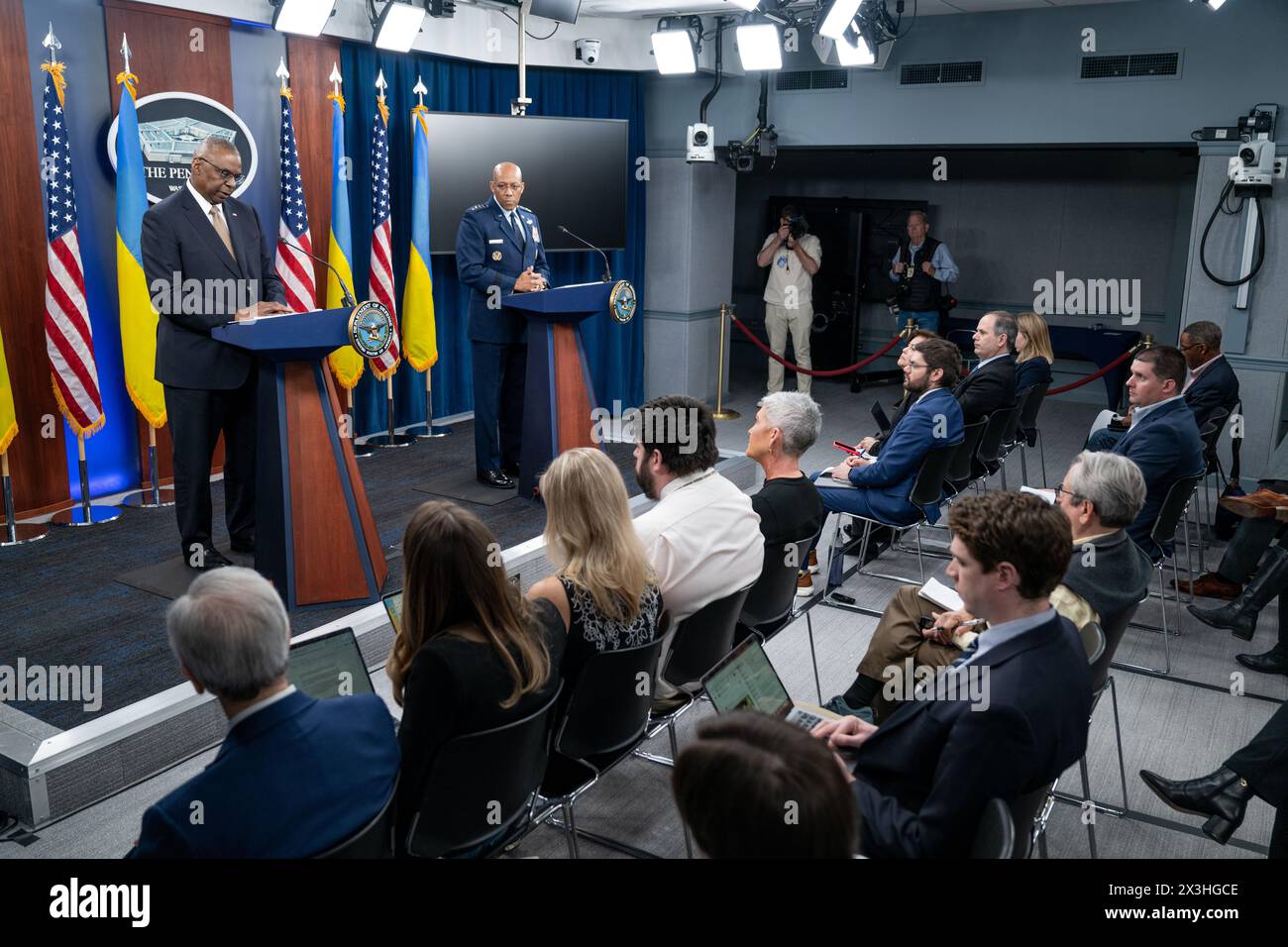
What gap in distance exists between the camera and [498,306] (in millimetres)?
5727

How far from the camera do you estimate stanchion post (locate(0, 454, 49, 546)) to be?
16.3 feet

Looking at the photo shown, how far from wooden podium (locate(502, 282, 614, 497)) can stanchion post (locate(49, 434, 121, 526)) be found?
2.12 m

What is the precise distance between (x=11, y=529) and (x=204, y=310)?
1.71 metres

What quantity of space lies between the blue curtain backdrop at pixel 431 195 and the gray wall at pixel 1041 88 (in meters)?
0.79

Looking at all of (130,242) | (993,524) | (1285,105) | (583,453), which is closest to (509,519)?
(130,242)

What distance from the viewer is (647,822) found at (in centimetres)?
319

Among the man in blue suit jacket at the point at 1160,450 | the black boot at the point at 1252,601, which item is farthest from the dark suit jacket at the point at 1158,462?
the black boot at the point at 1252,601

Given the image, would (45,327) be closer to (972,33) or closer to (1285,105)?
(972,33)

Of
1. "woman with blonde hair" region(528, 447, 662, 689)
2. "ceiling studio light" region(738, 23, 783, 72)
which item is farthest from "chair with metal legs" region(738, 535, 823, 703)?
"ceiling studio light" region(738, 23, 783, 72)

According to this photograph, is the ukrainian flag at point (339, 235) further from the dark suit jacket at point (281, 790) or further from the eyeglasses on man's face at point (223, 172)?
the dark suit jacket at point (281, 790)

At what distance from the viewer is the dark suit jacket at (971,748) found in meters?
1.88

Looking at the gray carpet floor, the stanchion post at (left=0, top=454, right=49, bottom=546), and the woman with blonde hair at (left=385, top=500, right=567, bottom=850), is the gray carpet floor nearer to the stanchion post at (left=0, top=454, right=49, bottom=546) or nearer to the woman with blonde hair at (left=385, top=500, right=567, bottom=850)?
the woman with blonde hair at (left=385, top=500, right=567, bottom=850)

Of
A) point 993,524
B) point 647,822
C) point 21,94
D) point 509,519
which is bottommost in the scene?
point 647,822

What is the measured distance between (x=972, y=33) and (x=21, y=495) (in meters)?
6.84
